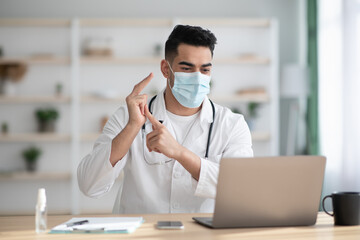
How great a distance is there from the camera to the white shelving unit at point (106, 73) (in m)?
5.64

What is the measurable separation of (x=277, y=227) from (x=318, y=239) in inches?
7.4

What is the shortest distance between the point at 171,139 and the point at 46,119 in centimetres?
401

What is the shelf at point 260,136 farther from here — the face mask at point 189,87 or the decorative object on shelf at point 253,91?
the face mask at point 189,87

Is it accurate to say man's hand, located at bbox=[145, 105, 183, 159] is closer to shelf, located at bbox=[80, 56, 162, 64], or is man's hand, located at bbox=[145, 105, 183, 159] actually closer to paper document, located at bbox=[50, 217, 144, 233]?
paper document, located at bbox=[50, 217, 144, 233]

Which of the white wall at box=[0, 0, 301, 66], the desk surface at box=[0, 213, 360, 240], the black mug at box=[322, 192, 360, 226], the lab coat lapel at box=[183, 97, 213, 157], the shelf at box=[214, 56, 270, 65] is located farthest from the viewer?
the white wall at box=[0, 0, 301, 66]

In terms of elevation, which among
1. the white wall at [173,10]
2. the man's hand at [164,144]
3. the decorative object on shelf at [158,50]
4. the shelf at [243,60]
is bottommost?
the man's hand at [164,144]

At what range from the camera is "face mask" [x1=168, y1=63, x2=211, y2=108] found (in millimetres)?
2338

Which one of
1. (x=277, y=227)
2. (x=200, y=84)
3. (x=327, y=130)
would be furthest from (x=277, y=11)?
(x=277, y=227)

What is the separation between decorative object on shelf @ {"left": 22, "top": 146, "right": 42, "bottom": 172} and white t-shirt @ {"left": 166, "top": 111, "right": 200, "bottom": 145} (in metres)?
3.64

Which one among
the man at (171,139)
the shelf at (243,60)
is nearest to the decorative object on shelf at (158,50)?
the shelf at (243,60)

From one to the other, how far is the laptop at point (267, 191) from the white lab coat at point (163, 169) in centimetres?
44

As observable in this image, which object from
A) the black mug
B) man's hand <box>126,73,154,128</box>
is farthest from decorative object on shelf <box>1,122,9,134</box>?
the black mug

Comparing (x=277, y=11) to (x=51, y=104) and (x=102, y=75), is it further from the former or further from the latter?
(x=51, y=104)

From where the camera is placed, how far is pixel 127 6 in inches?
237
